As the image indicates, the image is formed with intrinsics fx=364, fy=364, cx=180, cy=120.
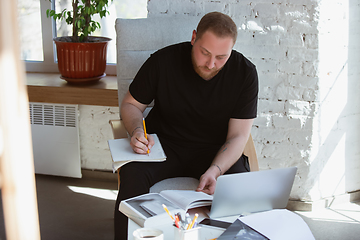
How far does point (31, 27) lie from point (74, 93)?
682mm

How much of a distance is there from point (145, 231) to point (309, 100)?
1.45 meters

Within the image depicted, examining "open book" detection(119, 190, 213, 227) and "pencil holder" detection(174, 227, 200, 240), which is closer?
"pencil holder" detection(174, 227, 200, 240)

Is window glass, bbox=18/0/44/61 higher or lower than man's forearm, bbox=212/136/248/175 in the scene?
higher

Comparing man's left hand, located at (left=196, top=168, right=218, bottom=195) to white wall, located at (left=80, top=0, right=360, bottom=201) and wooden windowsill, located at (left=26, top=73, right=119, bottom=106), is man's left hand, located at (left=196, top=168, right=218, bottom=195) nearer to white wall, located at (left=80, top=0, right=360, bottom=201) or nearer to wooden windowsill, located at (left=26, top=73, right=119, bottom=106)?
white wall, located at (left=80, top=0, right=360, bottom=201)

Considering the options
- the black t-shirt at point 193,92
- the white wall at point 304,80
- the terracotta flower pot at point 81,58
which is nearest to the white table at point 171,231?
the black t-shirt at point 193,92

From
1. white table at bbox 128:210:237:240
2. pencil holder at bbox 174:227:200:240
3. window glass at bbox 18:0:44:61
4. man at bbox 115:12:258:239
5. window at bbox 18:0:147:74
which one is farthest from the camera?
window glass at bbox 18:0:44:61

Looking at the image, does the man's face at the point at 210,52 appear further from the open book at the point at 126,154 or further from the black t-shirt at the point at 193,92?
the open book at the point at 126,154

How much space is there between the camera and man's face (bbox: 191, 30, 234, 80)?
141 cm

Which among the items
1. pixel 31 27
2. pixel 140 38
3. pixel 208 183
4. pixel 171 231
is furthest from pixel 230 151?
pixel 31 27

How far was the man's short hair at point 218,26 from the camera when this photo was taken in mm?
1406

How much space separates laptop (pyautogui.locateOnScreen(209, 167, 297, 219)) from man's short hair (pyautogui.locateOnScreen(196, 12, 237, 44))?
619 millimetres

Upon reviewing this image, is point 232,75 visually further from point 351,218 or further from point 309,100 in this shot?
point 351,218

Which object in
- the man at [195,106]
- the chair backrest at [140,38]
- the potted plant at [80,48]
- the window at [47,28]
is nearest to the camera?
the man at [195,106]

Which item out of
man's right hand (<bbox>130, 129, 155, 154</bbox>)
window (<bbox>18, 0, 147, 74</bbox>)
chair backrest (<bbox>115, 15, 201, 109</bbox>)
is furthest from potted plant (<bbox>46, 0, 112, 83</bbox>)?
man's right hand (<bbox>130, 129, 155, 154</bbox>)
